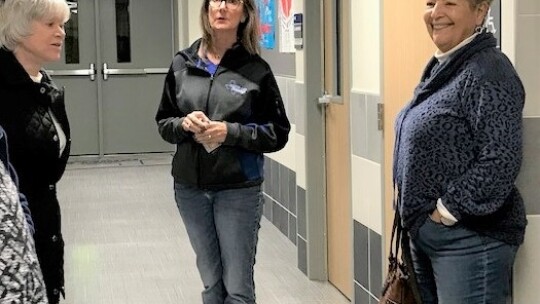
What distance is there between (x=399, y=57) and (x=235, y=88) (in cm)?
79

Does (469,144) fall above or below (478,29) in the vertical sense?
below

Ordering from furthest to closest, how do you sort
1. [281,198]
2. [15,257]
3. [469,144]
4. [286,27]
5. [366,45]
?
[281,198]
[286,27]
[366,45]
[469,144]
[15,257]

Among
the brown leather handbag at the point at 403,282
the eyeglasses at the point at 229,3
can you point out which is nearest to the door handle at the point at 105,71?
the eyeglasses at the point at 229,3

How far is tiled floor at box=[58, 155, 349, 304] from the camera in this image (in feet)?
16.8

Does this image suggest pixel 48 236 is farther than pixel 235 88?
No

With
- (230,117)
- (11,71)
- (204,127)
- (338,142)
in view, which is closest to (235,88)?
(230,117)

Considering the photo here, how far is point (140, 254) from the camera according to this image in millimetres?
6145

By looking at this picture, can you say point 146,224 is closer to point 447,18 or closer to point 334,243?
point 334,243

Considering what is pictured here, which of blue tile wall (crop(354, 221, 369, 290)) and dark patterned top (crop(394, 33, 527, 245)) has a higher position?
dark patterned top (crop(394, 33, 527, 245))

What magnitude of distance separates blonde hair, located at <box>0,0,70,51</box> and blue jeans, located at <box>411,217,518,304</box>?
4.44ft

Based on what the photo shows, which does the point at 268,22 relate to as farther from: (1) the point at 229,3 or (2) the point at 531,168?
(2) the point at 531,168

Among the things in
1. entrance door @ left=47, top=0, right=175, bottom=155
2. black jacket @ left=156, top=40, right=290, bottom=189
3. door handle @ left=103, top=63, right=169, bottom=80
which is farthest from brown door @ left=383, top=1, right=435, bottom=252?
entrance door @ left=47, top=0, right=175, bottom=155

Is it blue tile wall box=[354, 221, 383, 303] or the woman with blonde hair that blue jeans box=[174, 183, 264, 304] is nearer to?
the woman with blonde hair

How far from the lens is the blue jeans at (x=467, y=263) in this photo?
263 cm
